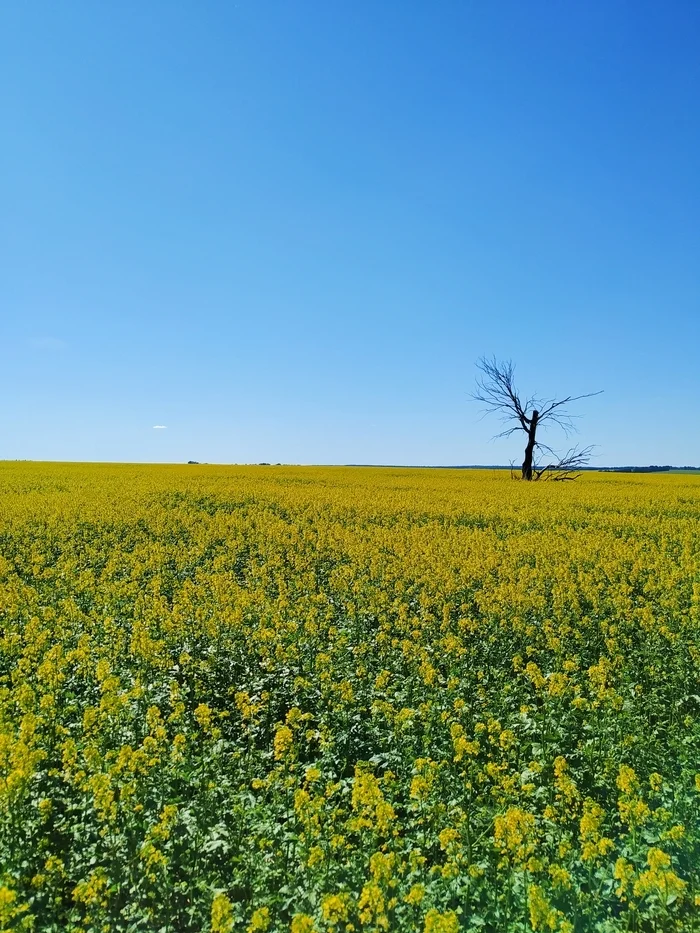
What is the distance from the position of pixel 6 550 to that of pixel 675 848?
534 inches

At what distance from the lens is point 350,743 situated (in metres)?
5.21

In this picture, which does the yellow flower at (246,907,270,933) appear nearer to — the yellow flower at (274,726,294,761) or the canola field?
the canola field

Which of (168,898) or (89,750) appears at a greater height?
(89,750)

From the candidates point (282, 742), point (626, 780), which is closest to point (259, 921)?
point (282, 742)

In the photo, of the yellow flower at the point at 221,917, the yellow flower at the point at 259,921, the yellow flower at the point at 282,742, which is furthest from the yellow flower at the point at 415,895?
the yellow flower at the point at 282,742

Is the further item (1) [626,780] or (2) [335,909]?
(1) [626,780]

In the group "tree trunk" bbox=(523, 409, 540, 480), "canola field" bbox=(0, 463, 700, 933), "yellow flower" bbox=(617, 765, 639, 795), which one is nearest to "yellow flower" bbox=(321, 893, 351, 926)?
"canola field" bbox=(0, 463, 700, 933)

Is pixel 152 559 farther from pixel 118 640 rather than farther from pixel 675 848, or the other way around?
pixel 675 848

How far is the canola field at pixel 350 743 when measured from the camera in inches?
131

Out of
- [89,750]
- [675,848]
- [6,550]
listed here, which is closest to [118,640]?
[89,750]

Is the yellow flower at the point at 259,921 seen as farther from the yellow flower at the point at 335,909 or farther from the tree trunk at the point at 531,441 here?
the tree trunk at the point at 531,441

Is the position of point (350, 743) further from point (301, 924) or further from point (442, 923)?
point (442, 923)

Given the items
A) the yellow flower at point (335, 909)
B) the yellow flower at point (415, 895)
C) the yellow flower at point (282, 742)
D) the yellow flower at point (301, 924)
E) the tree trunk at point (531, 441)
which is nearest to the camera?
the yellow flower at point (301, 924)

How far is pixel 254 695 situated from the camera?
6.22 m
